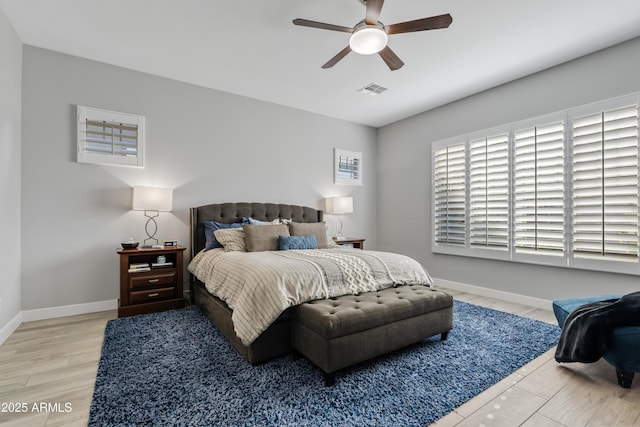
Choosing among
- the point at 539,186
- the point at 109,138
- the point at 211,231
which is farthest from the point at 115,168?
the point at 539,186

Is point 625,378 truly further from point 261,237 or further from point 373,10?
point 261,237

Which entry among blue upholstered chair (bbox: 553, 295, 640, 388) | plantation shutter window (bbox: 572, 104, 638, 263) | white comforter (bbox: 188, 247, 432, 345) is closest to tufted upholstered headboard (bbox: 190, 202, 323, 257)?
white comforter (bbox: 188, 247, 432, 345)

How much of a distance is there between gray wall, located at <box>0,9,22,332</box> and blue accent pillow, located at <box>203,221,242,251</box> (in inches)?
70.4

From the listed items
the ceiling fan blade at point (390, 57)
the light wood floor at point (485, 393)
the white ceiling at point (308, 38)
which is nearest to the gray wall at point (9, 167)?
the white ceiling at point (308, 38)

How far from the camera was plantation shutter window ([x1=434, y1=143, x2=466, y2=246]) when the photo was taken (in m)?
4.49

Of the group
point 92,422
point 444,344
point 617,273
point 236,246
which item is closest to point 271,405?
point 92,422

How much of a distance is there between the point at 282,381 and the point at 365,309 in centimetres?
74

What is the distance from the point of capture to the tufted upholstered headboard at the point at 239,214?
395 centimetres

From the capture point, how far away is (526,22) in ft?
8.97

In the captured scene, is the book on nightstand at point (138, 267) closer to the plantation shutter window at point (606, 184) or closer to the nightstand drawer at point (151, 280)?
the nightstand drawer at point (151, 280)

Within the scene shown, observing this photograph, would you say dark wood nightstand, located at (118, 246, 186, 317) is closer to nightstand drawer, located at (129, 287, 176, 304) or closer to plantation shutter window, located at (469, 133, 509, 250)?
nightstand drawer, located at (129, 287, 176, 304)

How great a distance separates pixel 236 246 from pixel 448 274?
131 inches

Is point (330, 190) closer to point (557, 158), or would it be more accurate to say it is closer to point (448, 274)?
point (448, 274)

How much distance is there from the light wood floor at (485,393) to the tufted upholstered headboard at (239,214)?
166 cm
